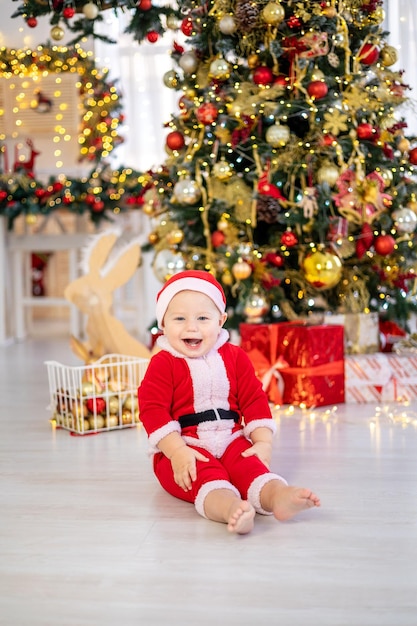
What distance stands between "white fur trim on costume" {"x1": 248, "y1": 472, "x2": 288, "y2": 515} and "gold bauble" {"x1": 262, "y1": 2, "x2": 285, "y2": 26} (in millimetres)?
1880

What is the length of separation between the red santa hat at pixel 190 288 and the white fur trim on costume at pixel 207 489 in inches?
18.5

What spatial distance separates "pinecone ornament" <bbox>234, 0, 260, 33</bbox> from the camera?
3145 mm

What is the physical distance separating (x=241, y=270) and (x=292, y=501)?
149 cm

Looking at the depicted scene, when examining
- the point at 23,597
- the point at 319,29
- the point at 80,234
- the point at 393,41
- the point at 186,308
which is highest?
the point at 393,41

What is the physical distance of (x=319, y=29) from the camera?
3189 millimetres

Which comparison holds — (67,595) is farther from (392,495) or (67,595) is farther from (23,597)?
(392,495)

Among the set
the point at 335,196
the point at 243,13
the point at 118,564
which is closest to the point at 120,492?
the point at 118,564

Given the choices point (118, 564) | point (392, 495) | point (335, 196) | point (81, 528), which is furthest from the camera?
point (335, 196)

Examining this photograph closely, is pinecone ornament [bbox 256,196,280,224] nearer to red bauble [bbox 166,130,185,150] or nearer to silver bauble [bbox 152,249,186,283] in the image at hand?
silver bauble [bbox 152,249,186,283]

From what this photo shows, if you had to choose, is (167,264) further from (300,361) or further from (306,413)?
(306,413)

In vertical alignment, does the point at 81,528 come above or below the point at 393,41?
below

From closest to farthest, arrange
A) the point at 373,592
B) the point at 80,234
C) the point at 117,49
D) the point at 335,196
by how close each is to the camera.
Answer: the point at 373,592 → the point at 335,196 → the point at 80,234 → the point at 117,49

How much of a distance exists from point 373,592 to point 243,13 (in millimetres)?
2367

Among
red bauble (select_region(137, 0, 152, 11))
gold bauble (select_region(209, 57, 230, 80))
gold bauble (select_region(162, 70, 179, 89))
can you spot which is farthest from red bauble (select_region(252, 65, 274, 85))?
red bauble (select_region(137, 0, 152, 11))
